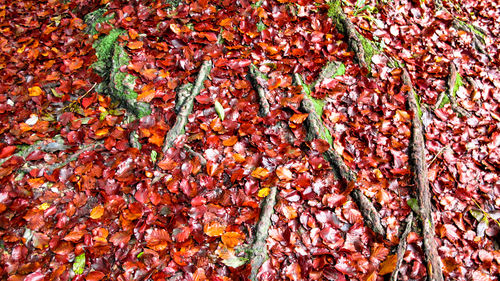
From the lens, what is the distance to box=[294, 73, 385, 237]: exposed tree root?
2357 millimetres

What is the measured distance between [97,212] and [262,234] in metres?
1.33

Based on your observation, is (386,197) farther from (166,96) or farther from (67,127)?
(67,127)

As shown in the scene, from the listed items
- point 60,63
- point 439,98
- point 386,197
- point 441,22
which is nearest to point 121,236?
point 386,197

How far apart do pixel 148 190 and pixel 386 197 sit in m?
2.00

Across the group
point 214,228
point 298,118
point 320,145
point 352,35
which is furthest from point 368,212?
point 352,35

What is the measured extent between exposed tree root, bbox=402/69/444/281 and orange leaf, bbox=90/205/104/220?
100 inches

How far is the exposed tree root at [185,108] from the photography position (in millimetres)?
2695

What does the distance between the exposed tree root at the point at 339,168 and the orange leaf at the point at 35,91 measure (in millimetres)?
2792

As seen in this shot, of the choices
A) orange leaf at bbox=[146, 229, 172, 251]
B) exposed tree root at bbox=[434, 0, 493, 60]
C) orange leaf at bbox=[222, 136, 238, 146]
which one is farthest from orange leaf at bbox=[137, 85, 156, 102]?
exposed tree root at bbox=[434, 0, 493, 60]

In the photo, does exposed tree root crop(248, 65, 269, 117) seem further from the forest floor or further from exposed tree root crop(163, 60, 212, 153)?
exposed tree root crop(163, 60, 212, 153)

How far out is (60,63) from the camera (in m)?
3.47

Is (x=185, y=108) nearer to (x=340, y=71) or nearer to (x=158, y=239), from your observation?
(x=158, y=239)

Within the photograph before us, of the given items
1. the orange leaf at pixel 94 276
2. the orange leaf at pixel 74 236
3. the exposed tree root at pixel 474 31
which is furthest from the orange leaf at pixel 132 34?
the exposed tree root at pixel 474 31

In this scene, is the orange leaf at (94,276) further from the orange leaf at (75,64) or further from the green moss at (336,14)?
the green moss at (336,14)
